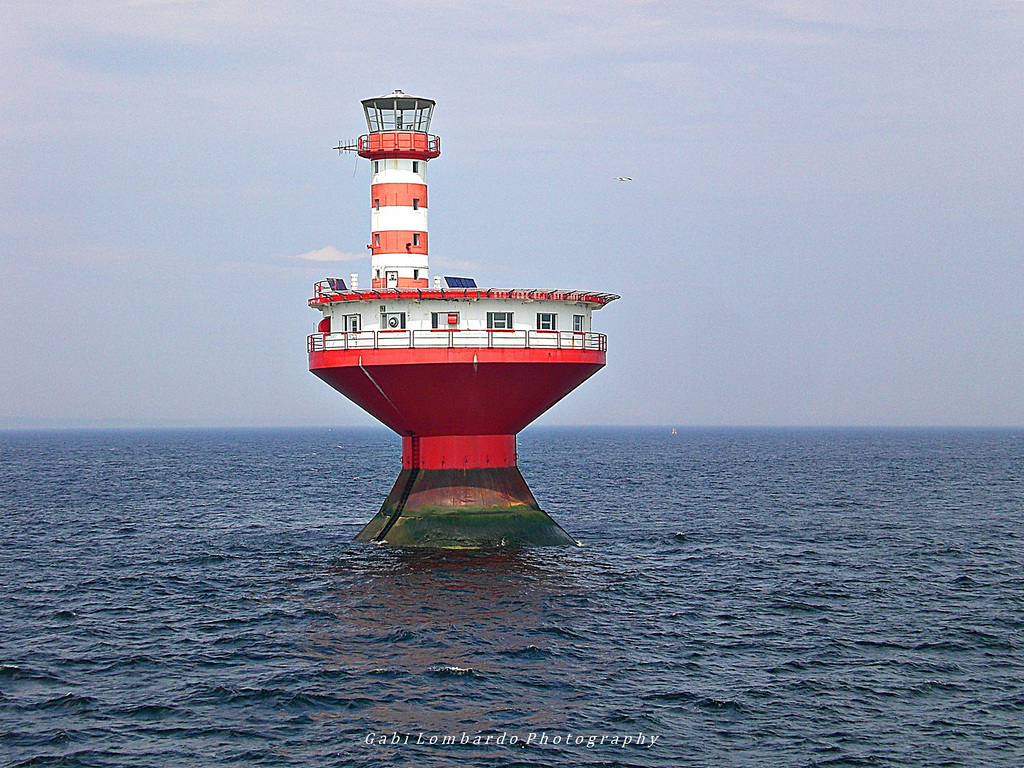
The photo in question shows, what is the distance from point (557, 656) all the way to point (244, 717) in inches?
304

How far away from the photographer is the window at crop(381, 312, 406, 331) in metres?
38.0

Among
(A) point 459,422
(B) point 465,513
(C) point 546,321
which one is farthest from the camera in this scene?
(C) point 546,321

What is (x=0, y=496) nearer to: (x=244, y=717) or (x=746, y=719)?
(x=244, y=717)

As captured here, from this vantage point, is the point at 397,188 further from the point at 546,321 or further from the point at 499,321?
the point at 546,321

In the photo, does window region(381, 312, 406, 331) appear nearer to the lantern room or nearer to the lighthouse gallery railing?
the lighthouse gallery railing

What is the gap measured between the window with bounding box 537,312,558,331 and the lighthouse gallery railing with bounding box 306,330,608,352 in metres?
0.51

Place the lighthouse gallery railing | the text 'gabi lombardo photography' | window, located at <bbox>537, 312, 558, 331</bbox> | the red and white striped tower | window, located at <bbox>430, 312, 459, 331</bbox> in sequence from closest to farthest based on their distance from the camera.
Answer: the text 'gabi lombardo photography', the lighthouse gallery railing, window, located at <bbox>430, 312, 459, 331</bbox>, window, located at <bbox>537, 312, 558, 331</bbox>, the red and white striped tower

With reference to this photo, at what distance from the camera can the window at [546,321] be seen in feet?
127

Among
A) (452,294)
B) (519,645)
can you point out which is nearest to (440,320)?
(452,294)

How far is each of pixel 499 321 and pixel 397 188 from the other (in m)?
6.60

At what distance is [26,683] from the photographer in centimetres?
2347

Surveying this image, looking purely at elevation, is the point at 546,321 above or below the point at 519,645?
above

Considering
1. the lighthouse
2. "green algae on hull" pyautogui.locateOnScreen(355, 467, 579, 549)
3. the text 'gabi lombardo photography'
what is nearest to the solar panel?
the lighthouse

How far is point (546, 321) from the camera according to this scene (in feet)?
128
